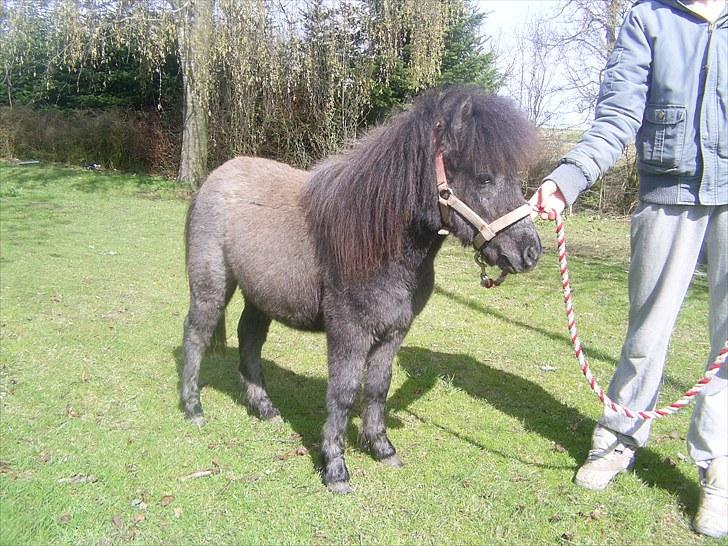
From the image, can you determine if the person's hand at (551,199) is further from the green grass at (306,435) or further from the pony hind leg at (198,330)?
the pony hind leg at (198,330)

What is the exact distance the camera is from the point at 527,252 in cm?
288

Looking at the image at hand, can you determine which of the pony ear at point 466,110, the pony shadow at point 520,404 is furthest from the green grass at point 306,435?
the pony ear at point 466,110

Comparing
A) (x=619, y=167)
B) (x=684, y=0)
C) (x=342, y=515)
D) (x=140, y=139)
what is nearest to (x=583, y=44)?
(x=619, y=167)

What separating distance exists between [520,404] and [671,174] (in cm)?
239

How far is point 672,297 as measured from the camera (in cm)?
300

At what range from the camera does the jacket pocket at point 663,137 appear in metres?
2.77

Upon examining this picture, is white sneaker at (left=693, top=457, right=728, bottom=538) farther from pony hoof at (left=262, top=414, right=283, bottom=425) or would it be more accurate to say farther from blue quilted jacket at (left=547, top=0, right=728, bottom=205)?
pony hoof at (left=262, top=414, right=283, bottom=425)

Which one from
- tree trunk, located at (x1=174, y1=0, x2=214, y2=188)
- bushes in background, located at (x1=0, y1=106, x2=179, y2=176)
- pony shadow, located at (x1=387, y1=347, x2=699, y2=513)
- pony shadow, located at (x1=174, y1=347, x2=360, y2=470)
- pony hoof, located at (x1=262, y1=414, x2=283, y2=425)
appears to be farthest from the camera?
bushes in background, located at (x1=0, y1=106, x2=179, y2=176)

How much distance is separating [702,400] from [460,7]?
555 inches

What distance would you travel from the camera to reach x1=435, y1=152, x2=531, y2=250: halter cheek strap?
2861 mm

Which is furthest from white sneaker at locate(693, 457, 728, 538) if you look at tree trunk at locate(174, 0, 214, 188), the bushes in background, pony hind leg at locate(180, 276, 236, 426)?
the bushes in background

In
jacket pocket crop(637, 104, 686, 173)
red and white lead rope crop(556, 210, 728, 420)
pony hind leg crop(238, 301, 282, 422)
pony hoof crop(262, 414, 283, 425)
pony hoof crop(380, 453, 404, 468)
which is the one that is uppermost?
jacket pocket crop(637, 104, 686, 173)

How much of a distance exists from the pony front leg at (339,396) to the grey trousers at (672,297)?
4.98ft

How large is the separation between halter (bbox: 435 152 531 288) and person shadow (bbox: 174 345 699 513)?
5.50 ft
